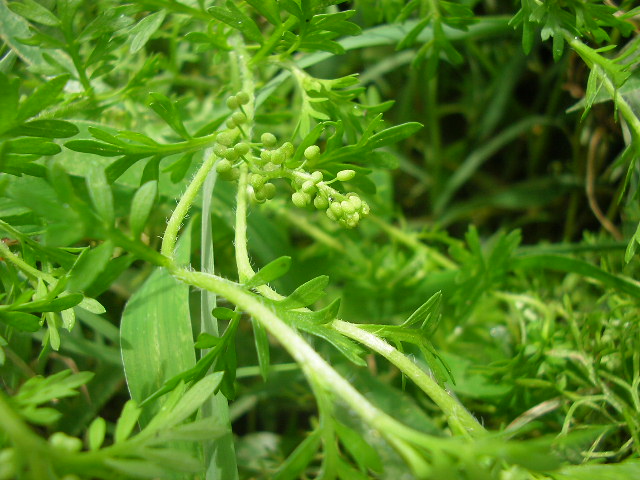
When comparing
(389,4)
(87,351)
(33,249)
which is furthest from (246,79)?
(87,351)

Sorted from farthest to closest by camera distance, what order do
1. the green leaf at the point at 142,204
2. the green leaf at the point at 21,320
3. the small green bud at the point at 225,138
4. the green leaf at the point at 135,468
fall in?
the small green bud at the point at 225,138 < the green leaf at the point at 21,320 < the green leaf at the point at 142,204 < the green leaf at the point at 135,468

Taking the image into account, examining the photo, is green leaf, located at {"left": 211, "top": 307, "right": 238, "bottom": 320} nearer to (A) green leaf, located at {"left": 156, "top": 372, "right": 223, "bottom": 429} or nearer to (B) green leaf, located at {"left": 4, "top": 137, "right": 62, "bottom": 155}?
(A) green leaf, located at {"left": 156, "top": 372, "right": 223, "bottom": 429}

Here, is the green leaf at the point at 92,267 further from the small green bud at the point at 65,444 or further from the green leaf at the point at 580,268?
the green leaf at the point at 580,268

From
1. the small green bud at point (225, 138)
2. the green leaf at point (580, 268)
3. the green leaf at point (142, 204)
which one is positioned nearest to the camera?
the green leaf at point (142, 204)

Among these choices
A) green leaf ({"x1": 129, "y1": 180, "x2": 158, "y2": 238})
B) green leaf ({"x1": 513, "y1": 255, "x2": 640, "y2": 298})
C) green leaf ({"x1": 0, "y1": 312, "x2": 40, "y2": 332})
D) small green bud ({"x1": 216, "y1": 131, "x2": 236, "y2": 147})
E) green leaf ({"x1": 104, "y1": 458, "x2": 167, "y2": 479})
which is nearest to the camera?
green leaf ({"x1": 104, "y1": 458, "x2": 167, "y2": 479})

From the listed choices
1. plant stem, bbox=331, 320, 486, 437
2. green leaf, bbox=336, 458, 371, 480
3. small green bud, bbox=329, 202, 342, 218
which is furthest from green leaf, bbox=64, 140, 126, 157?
green leaf, bbox=336, 458, 371, 480

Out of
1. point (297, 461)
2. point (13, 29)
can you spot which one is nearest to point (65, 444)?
point (297, 461)

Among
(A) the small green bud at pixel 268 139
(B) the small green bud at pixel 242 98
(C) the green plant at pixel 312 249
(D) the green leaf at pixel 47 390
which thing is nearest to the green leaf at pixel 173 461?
(C) the green plant at pixel 312 249

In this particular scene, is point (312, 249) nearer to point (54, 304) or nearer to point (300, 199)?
point (300, 199)
